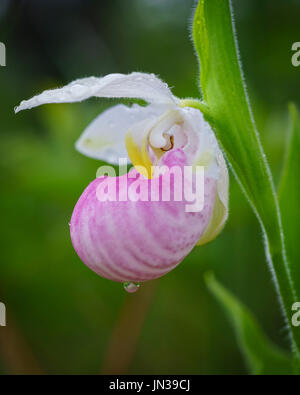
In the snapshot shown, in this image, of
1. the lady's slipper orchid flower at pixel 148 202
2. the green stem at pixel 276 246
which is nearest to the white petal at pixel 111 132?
the lady's slipper orchid flower at pixel 148 202

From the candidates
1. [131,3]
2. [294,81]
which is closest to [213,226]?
[294,81]

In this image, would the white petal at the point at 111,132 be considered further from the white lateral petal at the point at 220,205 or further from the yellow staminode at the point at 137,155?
the white lateral petal at the point at 220,205

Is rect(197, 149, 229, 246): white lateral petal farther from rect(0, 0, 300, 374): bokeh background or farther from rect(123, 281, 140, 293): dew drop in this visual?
rect(0, 0, 300, 374): bokeh background

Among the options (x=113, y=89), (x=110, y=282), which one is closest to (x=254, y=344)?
(x=113, y=89)

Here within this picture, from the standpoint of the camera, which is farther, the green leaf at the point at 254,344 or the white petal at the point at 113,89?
the green leaf at the point at 254,344
